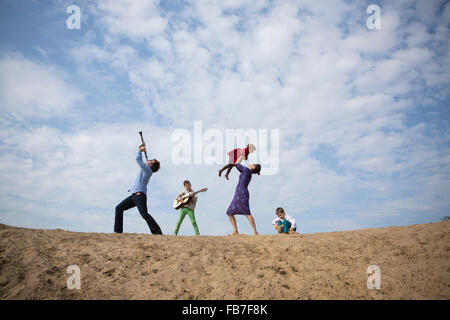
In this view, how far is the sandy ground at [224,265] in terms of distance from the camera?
4.27 metres

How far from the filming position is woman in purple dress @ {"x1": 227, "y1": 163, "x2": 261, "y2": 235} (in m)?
7.50

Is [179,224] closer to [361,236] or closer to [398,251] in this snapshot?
[361,236]

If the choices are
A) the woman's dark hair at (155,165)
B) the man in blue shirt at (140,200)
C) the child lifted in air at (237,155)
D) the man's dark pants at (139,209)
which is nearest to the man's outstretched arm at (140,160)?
the man in blue shirt at (140,200)

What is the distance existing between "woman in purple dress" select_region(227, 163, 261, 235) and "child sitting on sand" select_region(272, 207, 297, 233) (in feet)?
4.15

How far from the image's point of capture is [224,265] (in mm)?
4957

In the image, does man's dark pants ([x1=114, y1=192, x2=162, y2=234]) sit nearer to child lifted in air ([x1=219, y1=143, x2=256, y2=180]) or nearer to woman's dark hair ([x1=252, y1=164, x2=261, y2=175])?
child lifted in air ([x1=219, y1=143, x2=256, y2=180])

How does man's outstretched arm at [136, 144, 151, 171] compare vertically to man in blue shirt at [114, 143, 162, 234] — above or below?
above

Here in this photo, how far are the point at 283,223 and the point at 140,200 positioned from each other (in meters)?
4.15

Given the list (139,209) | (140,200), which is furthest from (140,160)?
(139,209)

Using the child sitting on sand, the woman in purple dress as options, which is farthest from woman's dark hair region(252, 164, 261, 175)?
the child sitting on sand

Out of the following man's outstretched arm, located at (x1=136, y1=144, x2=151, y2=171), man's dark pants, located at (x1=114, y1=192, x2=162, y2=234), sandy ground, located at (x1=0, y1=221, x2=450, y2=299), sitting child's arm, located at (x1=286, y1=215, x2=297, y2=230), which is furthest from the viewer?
sitting child's arm, located at (x1=286, y1=215, x2=297, y2=230)

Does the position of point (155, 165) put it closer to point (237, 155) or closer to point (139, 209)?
point (139, 209)
